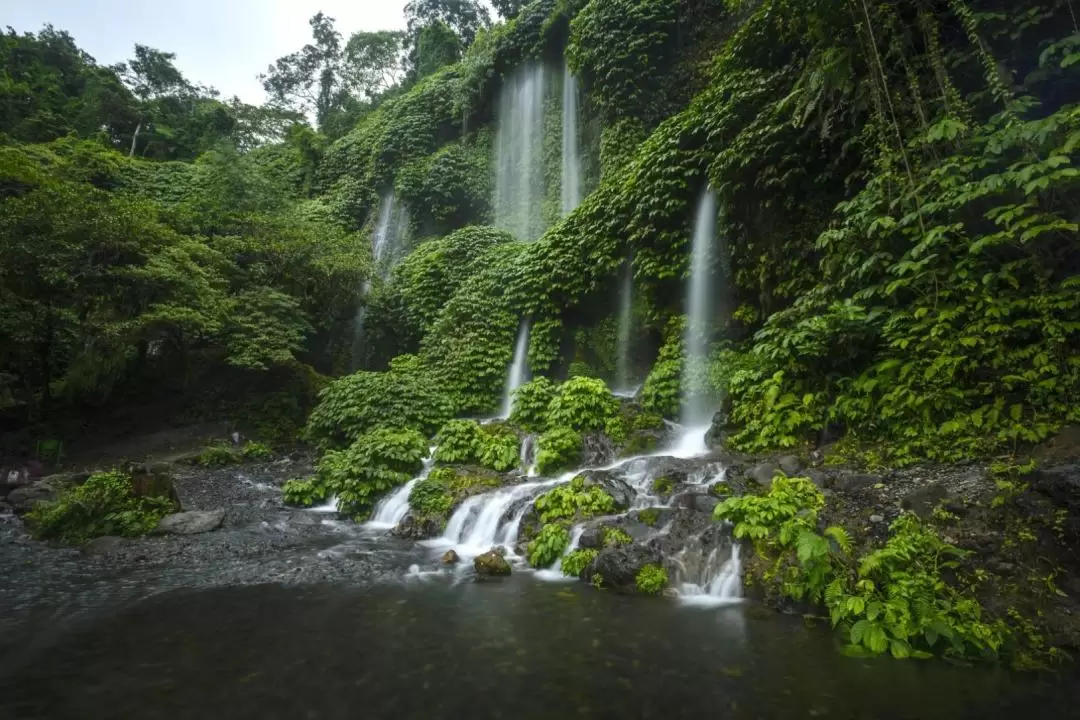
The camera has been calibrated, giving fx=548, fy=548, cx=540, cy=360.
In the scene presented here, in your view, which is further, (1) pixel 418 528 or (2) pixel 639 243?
(2) pixel 639 243

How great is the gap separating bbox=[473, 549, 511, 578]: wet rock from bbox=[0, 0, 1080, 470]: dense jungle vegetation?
15.9 ft

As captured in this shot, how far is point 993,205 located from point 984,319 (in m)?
1.69

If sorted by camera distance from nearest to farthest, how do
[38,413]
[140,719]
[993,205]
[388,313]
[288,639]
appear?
[140,719] → [288,639] → [993,205] → [38,413] → [388,313]

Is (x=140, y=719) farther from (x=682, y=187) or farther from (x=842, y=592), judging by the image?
(x=682, y=187)

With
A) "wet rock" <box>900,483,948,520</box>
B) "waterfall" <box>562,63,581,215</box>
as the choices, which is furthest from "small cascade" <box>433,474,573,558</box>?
"waterfall" <box>562,63,581,215</box>

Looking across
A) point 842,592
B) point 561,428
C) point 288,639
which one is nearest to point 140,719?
point 288,639

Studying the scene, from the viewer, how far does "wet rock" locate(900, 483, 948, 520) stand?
5688 millimetres

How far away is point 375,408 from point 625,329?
747 cm

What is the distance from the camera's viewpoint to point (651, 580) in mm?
6176

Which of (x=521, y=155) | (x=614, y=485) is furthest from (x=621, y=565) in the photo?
(x=521, y=155)

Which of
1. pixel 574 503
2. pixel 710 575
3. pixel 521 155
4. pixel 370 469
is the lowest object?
pixel 710 575

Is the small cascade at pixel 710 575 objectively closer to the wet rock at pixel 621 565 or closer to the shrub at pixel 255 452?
the wet rock at pixel 621 565

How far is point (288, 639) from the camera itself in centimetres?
494

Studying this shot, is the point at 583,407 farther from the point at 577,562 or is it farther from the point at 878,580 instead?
the point at 878,580
